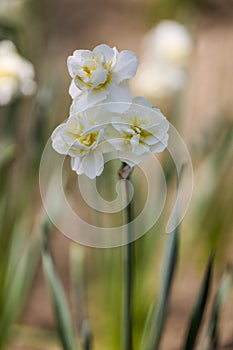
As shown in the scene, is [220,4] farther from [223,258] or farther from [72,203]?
[223,258]

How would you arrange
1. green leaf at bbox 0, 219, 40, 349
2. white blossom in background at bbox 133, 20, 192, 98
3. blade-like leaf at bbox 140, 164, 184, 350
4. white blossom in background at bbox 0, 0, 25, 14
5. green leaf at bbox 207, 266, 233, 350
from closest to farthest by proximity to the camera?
Answer: blade-like leaf at bbox 140, 164, 184, 350
green leaf at bbox 207, 266, 233, 350
green leaf at bbox 0, 219, 40, 349
white blossom in background at bbox 133, 20, 192, 98
white blossom in background at bbox 0, 0, 25, 14

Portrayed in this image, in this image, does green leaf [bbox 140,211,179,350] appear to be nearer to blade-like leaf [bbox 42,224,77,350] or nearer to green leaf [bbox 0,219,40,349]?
blade-like leaf [bbox 42,224,77,350]

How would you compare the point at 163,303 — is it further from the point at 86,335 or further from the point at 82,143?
the point at 82,143

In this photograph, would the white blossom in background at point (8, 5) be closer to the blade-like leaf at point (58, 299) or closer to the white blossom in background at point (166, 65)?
the white blossom in background at point (166, 65)

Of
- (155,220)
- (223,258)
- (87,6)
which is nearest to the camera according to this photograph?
(155,220)

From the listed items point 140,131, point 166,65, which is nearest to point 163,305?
point 140,131

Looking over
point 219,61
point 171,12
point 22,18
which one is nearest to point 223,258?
point 219,61

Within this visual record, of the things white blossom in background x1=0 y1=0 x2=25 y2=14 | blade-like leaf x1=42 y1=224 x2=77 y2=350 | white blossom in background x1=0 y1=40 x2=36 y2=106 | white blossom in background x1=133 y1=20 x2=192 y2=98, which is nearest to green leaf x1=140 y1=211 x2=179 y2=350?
blade-like leaf x1=42 y1=224 x2=77 y2=350
